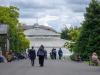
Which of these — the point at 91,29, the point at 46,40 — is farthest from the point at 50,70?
the point at 46,40

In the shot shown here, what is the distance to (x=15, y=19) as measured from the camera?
86.9 metres

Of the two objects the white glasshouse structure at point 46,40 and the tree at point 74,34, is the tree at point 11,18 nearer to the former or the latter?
the tree at point 74,34

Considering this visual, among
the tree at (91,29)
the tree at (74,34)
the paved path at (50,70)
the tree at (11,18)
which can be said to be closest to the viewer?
the paved path at (50,70)

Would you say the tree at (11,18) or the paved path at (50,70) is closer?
the paved path at (50,70)

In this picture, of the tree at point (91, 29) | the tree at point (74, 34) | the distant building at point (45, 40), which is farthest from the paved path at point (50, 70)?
the distant building at point (45, 40)

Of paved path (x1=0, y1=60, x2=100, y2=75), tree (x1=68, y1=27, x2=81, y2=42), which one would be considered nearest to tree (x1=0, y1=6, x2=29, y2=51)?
tree (x1=68, y1=27, x2=81, y2=42)

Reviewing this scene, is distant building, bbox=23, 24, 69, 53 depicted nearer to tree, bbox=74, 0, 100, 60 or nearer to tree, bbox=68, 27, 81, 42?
tree, bbox=68, 27, 81, 42

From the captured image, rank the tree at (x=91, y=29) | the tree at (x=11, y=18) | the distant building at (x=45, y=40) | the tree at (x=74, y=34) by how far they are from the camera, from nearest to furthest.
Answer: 1. the tree at (x=91, y=29)
2. the tree at (x=11, y=18)
3. the tree at (x=74, y=34)
4. the distant building at (x=45, y=40)

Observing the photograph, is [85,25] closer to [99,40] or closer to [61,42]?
[99,40]

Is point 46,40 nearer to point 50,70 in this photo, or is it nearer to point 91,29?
point 91,29

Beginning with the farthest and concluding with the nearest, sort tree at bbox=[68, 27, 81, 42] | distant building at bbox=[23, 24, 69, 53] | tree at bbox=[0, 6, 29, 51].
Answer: distant building at bbox=[23, 24, 69, 53] → tree at bbox=[68, 27, 81, 42] → tree at bbox=[0, 6, 29, 51]

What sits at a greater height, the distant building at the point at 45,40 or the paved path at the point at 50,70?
the paved path at the point at 50,70

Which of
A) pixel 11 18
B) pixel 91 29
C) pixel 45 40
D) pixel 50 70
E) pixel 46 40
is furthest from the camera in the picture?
pixel 46 40

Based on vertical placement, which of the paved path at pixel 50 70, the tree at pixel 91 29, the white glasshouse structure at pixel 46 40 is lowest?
the white glasshouse structure at pixel 46 40
